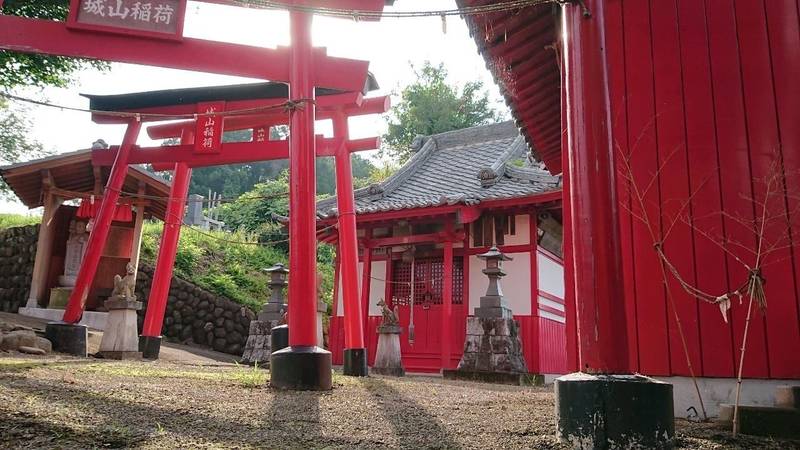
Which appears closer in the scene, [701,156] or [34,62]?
[701,156]

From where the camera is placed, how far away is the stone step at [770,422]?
3416mm

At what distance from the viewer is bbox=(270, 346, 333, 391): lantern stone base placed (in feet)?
16.9

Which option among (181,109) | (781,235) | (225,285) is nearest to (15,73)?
(181,109)

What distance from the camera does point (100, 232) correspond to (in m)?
9.52

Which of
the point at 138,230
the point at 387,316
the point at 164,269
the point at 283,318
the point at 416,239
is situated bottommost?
the point at 283,318

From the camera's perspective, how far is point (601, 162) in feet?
10.5

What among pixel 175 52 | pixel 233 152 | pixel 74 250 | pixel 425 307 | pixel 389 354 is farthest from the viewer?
pixel 74 250

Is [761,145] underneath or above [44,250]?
underneath

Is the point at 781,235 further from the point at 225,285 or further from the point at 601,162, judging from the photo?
the point at 225,285

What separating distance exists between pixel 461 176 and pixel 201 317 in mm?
8564

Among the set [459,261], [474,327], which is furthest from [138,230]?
[474,327]

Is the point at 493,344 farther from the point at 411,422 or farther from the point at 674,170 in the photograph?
the point at 411,422

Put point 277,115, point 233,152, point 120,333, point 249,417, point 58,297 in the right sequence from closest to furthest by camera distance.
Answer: point 249,417 → point 120,333 → point 233,152 → point 277,115 → point 58,297

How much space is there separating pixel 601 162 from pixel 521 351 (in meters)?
8.27
